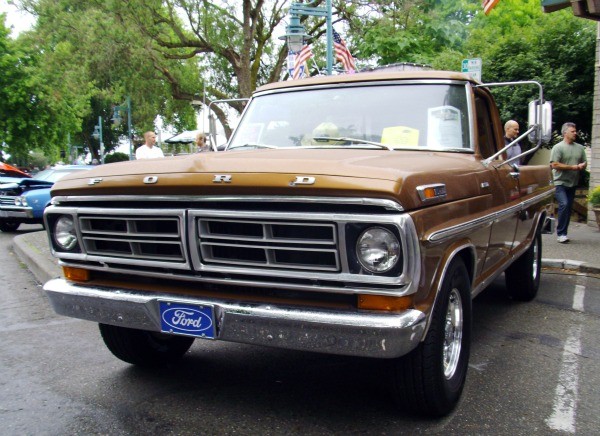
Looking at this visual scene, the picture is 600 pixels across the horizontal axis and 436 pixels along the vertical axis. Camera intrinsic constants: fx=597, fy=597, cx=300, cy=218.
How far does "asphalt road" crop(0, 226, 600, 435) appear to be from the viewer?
322 cm

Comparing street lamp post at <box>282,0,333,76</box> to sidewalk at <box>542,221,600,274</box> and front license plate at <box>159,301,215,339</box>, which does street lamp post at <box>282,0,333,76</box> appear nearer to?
sidewalk at <box>542,221,600,274</box>

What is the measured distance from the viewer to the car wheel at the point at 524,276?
584cm

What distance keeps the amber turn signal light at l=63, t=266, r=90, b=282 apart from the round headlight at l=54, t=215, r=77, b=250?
0.15m

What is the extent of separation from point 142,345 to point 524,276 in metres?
3.81

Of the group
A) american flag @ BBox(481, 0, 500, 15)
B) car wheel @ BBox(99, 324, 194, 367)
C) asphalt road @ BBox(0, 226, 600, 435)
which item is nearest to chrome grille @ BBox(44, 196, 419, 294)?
car wheel @ BBox(99, 324, 194, 367)

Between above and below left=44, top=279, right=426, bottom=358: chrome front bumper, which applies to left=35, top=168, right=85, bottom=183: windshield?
below

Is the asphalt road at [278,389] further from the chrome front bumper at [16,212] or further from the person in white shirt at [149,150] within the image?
the chrome front bumper at [16,212]

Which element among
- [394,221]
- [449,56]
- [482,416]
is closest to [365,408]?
[482,416]

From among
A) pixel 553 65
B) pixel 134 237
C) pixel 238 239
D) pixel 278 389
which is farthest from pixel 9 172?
pixel 238 239

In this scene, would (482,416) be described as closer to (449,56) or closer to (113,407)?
(113,407)

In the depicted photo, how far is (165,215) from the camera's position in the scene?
3.10 meters

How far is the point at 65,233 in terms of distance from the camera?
357 cm

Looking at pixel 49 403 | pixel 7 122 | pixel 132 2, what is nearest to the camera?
pixel 49 403

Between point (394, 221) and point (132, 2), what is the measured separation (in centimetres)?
2083
